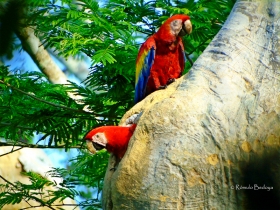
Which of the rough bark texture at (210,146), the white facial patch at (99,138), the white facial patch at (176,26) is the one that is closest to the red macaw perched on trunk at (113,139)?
the white facial patch at (99,138)

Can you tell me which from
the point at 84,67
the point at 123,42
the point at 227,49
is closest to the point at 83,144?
the point at 123,42

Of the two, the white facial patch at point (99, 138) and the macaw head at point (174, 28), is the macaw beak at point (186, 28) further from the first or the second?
the white facial patch at point (99, 138)

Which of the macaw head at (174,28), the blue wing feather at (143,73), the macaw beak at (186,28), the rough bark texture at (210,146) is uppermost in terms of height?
the macaw head at (174,28)

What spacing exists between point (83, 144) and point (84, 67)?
3457mm

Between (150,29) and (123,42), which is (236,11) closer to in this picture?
(123,42)

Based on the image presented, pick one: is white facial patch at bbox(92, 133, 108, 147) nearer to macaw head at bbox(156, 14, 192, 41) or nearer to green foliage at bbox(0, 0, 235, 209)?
green foliage at bbox(0, 0, 235, 209)

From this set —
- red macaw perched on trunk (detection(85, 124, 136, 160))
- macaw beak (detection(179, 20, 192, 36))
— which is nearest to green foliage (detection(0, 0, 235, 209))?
macaw beak (detection(179, 20, 192, 36))

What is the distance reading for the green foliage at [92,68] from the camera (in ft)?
9.05

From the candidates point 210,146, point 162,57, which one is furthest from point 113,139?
point 162,57

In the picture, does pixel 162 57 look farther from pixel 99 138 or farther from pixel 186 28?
pixel 99 138

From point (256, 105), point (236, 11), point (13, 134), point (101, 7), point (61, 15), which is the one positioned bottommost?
point (256, 105)

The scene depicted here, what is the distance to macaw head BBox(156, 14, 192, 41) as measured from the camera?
9.09 feet

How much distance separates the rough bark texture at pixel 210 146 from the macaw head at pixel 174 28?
85 cm

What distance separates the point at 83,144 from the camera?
3.43m
